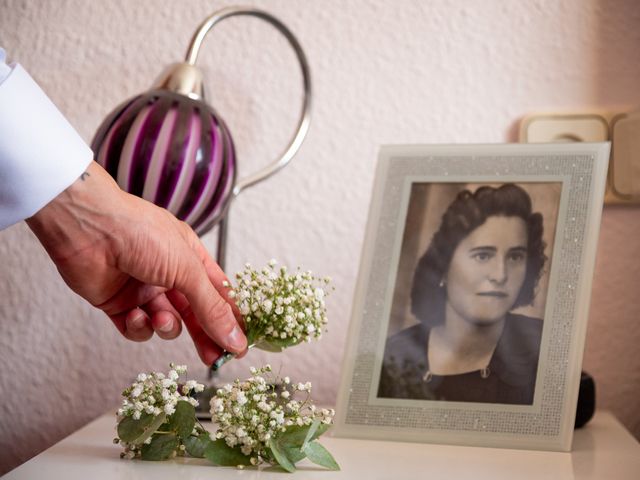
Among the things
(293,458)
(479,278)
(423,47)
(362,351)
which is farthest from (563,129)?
(293,458)

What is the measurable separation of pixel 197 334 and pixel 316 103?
505 mm

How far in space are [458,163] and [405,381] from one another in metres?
0.27

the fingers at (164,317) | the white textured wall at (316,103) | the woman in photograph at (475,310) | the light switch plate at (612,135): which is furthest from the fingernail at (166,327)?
the light switch plate at (612,135)

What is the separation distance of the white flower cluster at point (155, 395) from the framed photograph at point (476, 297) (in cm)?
22

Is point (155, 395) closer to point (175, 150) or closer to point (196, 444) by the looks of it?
point (196, 444)

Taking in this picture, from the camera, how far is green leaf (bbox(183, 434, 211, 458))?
2.32 ft

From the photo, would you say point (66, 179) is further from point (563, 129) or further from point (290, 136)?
point (563, 129)

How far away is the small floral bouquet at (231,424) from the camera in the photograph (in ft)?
2.19

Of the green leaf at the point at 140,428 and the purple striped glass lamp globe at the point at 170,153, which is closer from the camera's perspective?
the green leaf at the point at 140,428

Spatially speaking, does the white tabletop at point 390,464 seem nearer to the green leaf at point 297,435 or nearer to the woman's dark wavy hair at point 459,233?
the green leaf at point 297,435

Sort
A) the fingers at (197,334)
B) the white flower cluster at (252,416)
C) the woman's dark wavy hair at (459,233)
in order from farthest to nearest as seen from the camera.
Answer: the woman's dark wavy hair at (459,233) < the fingers at (197,334) < the white flower cluster at (252,416)

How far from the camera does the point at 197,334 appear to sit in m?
0.80

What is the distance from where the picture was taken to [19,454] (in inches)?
46.8

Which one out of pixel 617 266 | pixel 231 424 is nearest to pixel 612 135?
pixel 617 266
